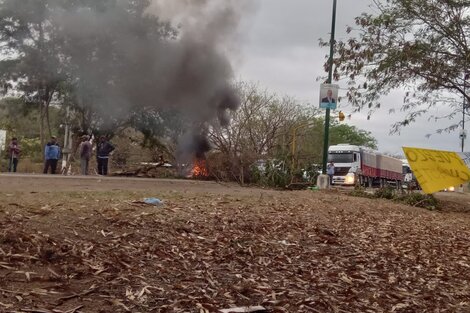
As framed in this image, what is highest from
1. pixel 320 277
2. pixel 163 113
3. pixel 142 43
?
pixel 142 43

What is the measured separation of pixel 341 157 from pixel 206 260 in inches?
1142

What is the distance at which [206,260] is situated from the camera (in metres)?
5.12

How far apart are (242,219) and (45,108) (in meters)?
15.5

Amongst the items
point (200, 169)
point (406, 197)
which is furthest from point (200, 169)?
point (406, 197)

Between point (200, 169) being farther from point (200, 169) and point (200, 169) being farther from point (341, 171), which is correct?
point (341, 171)

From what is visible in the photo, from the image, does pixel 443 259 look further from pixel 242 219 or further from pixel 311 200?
pixel 311 200

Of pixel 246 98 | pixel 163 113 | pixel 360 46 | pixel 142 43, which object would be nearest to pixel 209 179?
pixel 163 113

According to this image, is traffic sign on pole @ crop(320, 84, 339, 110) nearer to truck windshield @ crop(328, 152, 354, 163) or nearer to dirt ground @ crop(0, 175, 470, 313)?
dirt ground @ crop(0, 175, 470, 313)

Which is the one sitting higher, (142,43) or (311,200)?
(142,43)

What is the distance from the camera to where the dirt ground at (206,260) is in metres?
4.00

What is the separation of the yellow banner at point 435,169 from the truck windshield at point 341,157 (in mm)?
18161

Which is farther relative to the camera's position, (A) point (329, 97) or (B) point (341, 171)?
(B) point (341, 171)

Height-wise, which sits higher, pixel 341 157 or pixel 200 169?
pixel 341 157

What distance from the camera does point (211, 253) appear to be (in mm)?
5344
